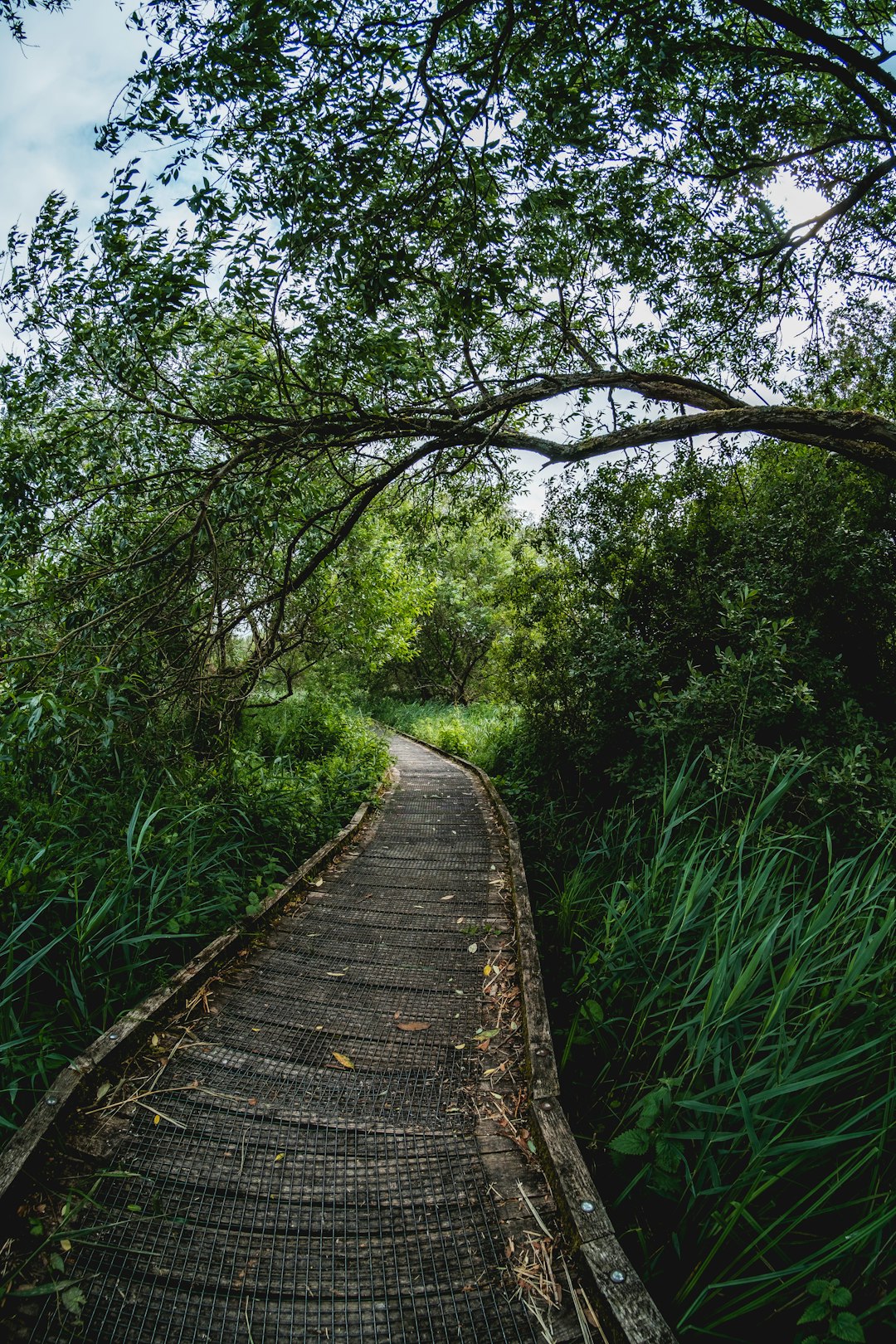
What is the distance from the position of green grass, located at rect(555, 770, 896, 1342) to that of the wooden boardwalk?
0.46 metres

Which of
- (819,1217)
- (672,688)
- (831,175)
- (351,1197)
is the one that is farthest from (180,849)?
(831,175)

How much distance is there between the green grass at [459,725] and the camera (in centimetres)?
1007

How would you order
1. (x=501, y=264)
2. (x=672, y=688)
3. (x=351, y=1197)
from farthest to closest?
(x=672, y=688), (x=501, y=264), (x=351, y=1197)

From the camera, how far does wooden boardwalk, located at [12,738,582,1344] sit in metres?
1.69

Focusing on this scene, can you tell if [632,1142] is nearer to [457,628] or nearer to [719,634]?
[719,634]

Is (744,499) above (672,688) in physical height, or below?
above

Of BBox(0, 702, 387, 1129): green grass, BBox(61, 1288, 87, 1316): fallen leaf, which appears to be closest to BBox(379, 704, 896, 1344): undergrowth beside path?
BBox(61, 1288, 87, 1316): fallen leaf

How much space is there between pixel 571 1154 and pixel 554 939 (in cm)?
224

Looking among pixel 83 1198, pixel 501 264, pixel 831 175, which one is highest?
pixel 831 175

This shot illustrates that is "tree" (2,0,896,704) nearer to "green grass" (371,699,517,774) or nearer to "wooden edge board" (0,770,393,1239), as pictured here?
"wooden edge board" (0,770,393,1239)

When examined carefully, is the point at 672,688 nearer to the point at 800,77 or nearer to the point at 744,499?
the point at 744,499

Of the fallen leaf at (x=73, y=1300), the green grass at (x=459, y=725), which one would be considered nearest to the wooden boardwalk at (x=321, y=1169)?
the fallen leaf at (x=73, y=1300)

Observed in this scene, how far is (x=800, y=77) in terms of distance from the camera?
5582 millimetres

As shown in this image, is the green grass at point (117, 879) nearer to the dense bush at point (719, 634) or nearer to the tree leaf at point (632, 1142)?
the tree leaf at point (632, 1142)
